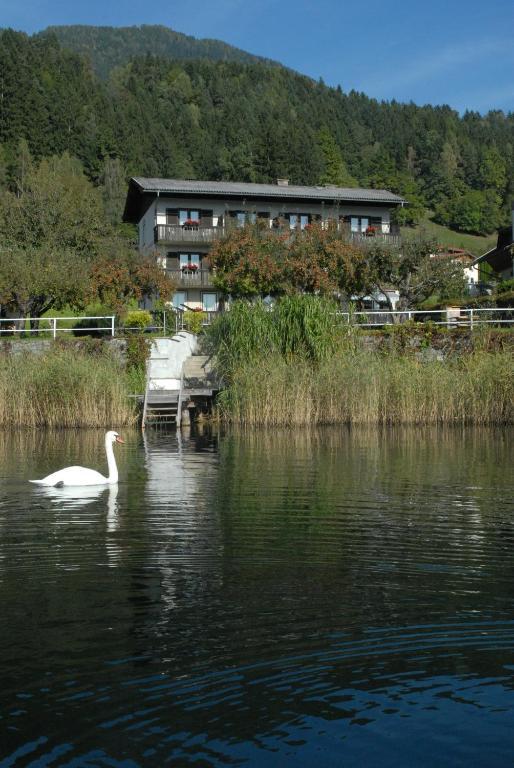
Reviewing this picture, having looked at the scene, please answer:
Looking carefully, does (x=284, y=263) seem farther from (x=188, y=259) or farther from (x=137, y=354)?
(x=188, y=259)

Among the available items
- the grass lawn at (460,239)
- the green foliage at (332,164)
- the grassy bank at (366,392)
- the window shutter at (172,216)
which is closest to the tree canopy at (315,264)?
the grassy bank at (366,392)

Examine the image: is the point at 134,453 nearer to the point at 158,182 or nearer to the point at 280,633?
the point at 280,633

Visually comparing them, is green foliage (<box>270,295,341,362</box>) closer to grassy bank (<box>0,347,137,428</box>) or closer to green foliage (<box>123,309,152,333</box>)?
grassy bank (<box>0,347,137,428</box>)

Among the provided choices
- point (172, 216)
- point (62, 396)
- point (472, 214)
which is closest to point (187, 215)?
point (172, 216)

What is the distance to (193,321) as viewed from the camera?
43.0m

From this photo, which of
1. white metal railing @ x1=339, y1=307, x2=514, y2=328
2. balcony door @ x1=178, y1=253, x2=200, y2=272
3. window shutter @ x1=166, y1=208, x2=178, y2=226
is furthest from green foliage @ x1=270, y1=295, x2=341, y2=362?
window shutter @ x1=166, y1=208, x2=178, y2=226

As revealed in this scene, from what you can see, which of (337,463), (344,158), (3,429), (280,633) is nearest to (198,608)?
(280,633)

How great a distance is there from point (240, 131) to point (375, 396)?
367 ft

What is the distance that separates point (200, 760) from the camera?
5742mm

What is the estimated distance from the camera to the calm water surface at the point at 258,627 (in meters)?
6.05

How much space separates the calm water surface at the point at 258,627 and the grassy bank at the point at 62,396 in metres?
13.2

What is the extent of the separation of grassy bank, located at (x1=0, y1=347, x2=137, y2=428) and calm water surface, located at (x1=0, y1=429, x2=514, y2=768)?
43.4 feet

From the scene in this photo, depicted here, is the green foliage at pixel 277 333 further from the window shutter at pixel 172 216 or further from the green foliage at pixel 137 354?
the window shutter at pixel 172 216

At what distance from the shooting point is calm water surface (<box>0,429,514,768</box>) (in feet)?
19.9
